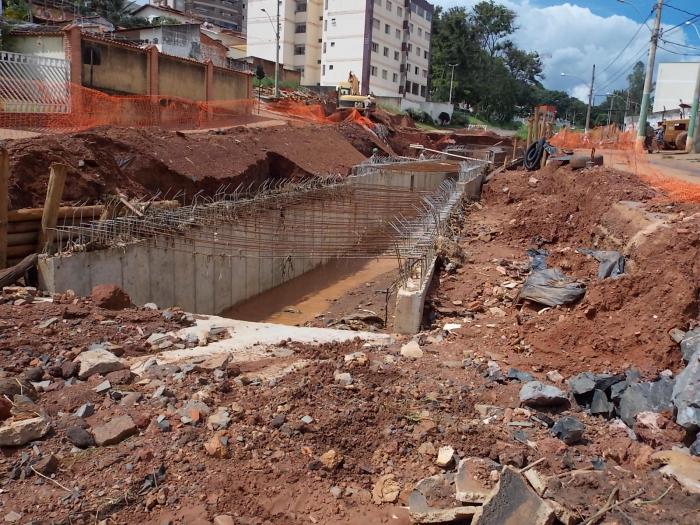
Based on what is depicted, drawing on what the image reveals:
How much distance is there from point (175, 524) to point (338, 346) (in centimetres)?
339

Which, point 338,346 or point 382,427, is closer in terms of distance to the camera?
point 382,427

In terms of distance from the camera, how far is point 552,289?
8250 millimetres

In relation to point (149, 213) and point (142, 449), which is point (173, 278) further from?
point (142, 449)

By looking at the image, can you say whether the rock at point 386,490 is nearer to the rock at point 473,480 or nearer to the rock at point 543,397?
the rock at point 473,480

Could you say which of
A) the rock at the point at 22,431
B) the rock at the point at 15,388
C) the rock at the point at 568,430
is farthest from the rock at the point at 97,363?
the rock at the point at 568,430

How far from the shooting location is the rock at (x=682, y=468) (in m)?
4.08

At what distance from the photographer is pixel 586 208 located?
12.9 meters

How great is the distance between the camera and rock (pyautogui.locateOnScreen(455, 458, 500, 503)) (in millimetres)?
3928

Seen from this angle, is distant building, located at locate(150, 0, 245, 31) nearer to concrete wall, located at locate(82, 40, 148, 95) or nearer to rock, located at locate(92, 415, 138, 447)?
concrete wall, located at locate(82, 40, 148, 95)

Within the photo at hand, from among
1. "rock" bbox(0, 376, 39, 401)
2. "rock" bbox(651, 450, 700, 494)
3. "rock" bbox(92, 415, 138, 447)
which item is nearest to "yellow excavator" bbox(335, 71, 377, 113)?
"rock" bbox(0, 376, 39, 401)

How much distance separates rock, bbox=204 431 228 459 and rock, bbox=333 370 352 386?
1332 millimetres

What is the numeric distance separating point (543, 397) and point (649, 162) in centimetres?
1905

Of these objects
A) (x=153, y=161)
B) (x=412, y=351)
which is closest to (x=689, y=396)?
Answer: (x=412, y=351)

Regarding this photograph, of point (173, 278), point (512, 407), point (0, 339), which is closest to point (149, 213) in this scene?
point (173, 278)
